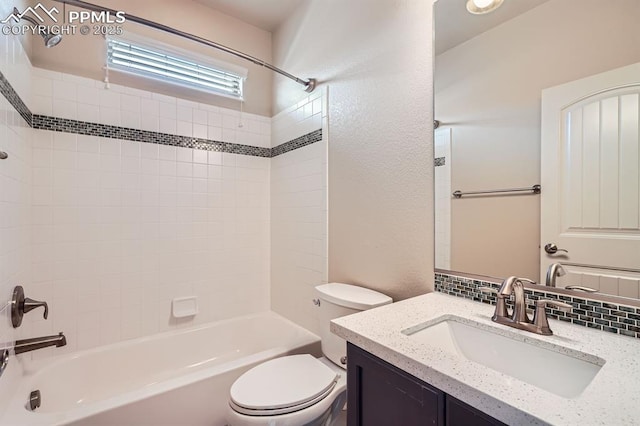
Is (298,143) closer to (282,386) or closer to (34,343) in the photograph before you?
(282,386)

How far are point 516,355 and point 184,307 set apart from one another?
2.04 meters

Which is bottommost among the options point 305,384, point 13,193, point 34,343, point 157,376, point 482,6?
point 157,376

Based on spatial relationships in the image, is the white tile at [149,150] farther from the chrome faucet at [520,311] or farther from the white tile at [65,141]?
the chrome faucet at [520,311]

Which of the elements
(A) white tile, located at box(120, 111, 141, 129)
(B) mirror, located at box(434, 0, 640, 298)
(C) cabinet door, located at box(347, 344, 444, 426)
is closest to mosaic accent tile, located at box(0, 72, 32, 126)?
(A) white tile, located at box(120, 111, 141, 129)

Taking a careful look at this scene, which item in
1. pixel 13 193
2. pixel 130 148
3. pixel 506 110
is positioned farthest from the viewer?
pixel 130 148

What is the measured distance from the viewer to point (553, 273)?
37.6 inches

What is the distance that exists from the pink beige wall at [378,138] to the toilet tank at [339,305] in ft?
0.36

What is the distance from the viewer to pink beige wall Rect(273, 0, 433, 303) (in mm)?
1345

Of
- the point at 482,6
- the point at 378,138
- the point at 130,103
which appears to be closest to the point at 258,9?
the point at 130,103

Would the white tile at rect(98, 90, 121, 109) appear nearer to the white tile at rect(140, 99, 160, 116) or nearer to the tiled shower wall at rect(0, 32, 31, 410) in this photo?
the white tile at rect(140, 99, 160, 116)

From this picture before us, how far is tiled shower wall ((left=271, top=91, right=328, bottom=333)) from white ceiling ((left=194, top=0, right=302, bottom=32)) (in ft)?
2.47

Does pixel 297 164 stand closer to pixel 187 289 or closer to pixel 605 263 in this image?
pixel 187 289

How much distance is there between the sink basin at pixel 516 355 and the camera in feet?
2.30

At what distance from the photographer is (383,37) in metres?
1.52
